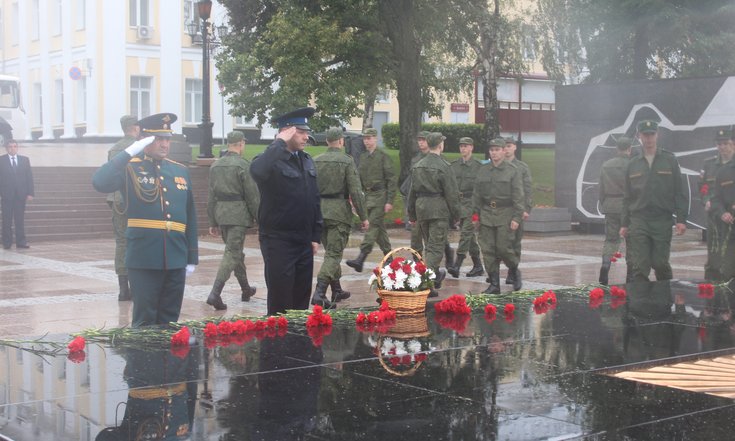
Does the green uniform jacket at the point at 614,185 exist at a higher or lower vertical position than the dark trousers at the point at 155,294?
higher

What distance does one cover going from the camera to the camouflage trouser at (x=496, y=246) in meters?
11.9

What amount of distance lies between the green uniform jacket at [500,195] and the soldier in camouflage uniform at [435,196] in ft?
1.06

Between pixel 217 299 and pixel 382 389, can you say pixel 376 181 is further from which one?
pixel 382 389

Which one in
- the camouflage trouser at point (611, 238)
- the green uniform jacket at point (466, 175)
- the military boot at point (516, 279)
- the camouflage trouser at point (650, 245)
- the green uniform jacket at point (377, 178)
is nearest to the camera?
the camouflage trouser at point (650, 245)

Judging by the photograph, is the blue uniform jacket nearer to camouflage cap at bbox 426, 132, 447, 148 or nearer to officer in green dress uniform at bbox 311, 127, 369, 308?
officer in green dress uniform at bbox 311, 127, 369, 308

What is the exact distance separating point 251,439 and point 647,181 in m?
7.05

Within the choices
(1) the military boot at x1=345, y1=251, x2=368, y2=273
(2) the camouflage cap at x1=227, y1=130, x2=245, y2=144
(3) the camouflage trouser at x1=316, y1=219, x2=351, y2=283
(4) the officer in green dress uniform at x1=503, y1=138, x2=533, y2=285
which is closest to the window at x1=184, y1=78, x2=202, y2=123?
(1) the military boot at x1=345, y1=251, x2=368, y2=273

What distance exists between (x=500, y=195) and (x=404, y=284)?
4275 millimetres

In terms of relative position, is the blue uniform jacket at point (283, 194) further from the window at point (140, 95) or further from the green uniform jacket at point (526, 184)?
the window at point (140, 95)

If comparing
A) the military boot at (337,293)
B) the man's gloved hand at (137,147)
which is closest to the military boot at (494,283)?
the military boot at (337,293)

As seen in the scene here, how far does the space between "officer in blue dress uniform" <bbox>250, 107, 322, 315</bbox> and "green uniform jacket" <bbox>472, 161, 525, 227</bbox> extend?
4360 mm

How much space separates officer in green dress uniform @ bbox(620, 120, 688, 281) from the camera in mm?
10398

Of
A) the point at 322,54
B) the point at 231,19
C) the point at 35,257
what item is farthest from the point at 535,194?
the point at 35,257

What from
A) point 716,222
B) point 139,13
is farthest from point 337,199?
point 139,13
